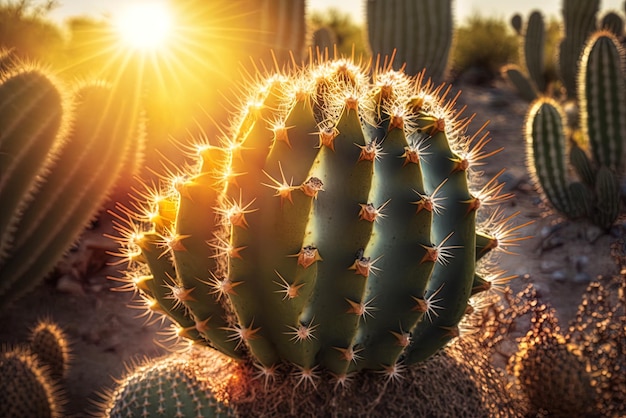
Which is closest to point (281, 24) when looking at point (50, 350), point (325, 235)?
point (50, 350)

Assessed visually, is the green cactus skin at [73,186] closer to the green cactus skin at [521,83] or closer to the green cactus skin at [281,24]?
the green cactus skin at [281,24]

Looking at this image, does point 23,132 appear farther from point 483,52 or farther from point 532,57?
point 483,52

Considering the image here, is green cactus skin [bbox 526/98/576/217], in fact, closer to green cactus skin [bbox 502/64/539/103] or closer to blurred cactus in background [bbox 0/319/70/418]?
blurred cactus in background [bbox 0/319/70/418]

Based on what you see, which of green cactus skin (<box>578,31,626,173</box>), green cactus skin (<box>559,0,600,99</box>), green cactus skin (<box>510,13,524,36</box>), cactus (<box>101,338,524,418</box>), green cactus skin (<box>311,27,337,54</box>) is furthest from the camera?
green cactus skin (<box>510,13,524,36</box>)

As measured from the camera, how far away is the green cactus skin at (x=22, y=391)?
8.79 ft

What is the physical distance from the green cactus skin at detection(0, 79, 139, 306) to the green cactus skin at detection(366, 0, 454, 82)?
3.94 metres

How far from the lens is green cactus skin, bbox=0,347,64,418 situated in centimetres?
268

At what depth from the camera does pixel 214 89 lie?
244 inches

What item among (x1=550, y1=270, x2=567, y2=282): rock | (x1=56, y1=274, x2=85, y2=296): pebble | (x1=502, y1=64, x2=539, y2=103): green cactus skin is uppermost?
(x1=502, y1=64, x2=539, y2=103): green cactus skin

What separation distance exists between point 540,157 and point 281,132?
13.8 feet

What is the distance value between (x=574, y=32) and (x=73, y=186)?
7694 mm

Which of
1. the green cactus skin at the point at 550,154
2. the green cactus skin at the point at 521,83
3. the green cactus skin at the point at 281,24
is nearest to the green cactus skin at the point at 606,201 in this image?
the green cactus skin at the point at 550,154

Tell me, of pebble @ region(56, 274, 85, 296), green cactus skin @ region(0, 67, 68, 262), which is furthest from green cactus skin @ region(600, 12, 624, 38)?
green cactus skin @ region(0, 67, 68, 262)

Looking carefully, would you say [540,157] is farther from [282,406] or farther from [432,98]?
[282,406]
